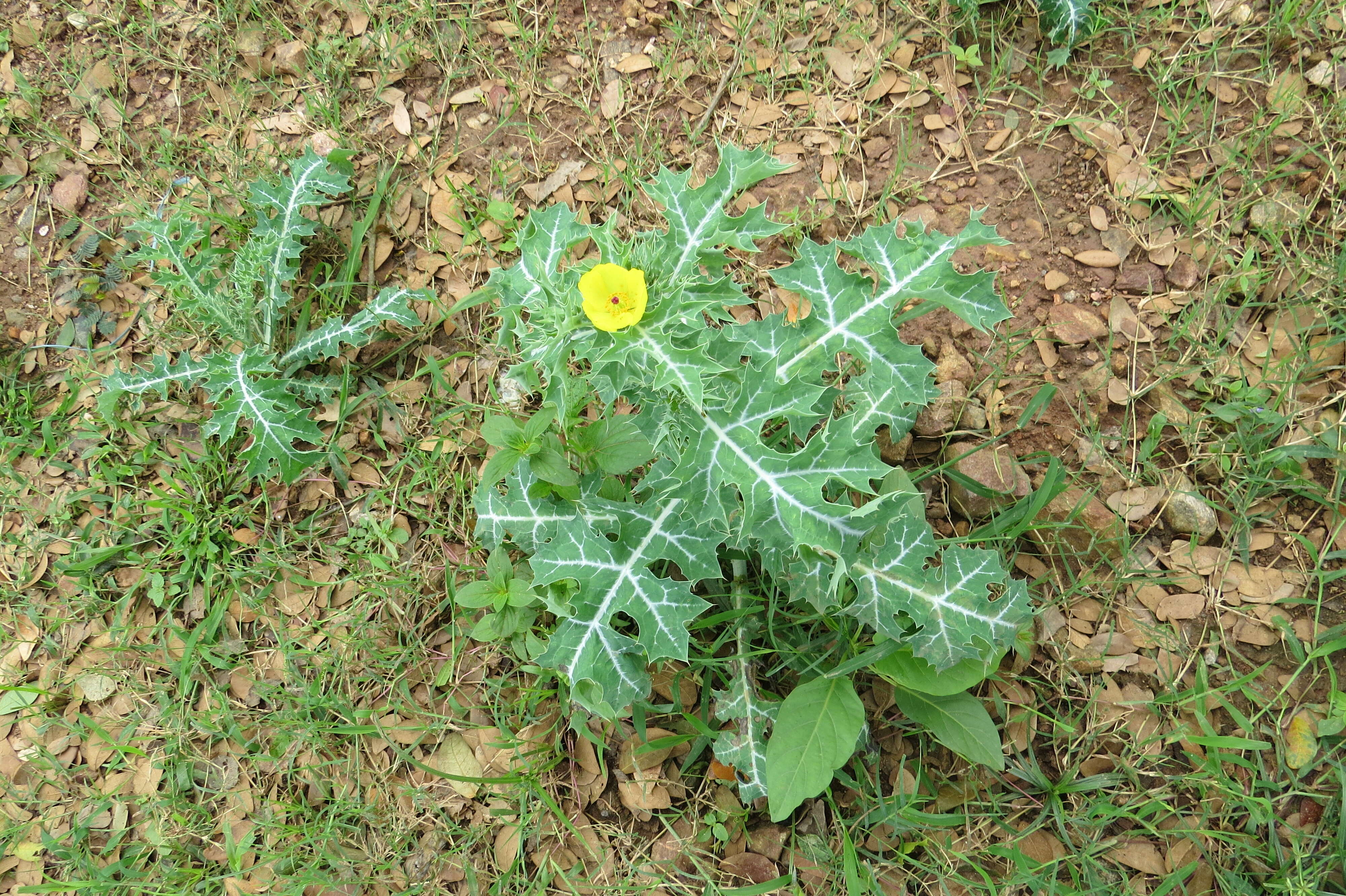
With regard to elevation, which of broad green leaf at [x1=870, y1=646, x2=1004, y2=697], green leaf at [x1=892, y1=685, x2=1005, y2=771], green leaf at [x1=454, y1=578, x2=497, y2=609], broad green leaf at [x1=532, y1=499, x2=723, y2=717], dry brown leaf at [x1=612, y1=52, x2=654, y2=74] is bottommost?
green leaf at [x1=892, y1=685, x2=1005, y2=771]

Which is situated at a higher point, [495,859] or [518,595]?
[518,595]

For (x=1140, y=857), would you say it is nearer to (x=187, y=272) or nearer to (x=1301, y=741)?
(x=1301, y=741)

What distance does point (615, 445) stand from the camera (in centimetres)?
244

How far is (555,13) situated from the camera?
11.0ft

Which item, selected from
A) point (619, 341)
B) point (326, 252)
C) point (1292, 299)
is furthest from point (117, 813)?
point (1292, 299)

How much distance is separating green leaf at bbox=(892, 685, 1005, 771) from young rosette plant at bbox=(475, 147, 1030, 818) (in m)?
0.03

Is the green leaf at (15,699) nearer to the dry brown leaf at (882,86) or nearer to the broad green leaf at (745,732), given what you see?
the broad green leaf at (745,732)

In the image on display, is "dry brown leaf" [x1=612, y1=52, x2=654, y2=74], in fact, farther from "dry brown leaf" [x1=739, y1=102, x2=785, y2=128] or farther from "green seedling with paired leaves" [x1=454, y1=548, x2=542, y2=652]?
"green seedling with paired leaves" [x1=454, y1=548, x2=542, y2=652]

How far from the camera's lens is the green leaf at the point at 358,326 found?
2.97 m

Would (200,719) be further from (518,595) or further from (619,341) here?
(619,341)

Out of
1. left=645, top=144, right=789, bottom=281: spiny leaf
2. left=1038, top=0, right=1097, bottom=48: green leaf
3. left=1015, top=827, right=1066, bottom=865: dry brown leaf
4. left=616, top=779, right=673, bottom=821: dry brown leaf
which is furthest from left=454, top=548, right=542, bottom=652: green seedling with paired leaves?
left=1038, top=0, right=1097, bottom=48: green leaf

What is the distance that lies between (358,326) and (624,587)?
4.92 ft

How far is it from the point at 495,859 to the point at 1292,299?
10.4 feet

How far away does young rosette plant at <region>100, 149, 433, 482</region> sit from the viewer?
9.41 ft
